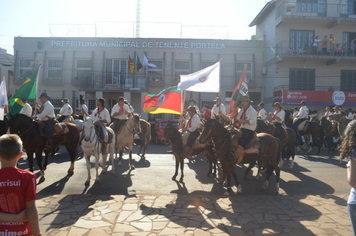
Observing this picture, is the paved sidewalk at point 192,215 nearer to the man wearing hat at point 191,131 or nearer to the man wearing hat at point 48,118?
the man wearing hat at point 191,131

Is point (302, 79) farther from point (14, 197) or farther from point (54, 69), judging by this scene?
point (14, 197)

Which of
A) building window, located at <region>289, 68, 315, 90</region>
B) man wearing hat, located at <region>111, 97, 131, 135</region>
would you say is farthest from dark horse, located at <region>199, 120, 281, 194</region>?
building window, located at <region>289, 68, 315, 90</region>

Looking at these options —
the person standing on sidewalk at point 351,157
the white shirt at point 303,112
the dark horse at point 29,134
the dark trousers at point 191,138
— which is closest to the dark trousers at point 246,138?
the dark trousers at point 191,138

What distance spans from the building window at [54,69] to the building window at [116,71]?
4.75 meters

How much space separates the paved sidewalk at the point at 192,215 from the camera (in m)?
4.90

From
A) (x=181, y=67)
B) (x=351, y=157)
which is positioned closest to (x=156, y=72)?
(x=181, y=67)

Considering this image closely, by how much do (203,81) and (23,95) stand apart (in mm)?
6005

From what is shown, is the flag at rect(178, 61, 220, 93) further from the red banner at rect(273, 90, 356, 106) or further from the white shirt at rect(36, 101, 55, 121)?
the red banner at rect(273, 90, 356, 106)

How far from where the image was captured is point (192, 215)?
5613mm

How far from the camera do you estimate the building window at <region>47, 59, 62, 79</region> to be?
2692 cm

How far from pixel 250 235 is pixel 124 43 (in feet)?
81.9

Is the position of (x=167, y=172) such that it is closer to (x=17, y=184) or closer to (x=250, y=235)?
(x=250, y=235)

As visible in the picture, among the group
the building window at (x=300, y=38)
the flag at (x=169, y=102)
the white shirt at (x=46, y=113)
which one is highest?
the building window at (x=300, y=38)

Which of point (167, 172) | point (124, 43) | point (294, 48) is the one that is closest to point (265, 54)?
point (294, 48)
